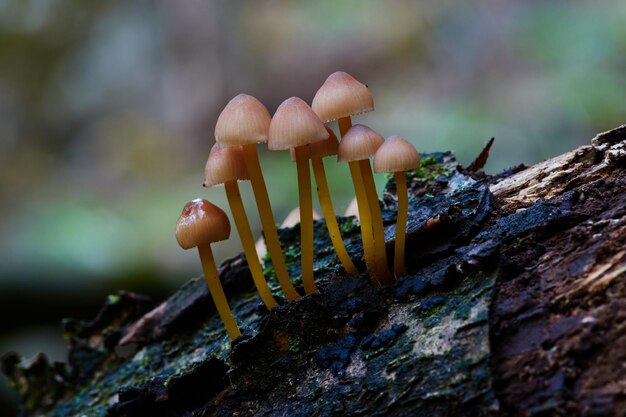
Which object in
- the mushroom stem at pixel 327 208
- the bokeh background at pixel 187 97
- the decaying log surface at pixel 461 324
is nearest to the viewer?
the decaying log surface at pixel 461 324

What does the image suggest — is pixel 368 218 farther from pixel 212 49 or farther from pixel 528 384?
pixel 212 49

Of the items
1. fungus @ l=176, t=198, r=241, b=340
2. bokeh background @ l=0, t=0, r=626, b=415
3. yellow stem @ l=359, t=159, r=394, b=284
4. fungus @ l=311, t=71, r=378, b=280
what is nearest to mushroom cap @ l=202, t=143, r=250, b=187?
fungus @ l=176, t=198, r=241, b=340

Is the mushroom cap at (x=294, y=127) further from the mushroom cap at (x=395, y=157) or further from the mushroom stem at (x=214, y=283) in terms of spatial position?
the mushroom stem at (x=214, y=283)

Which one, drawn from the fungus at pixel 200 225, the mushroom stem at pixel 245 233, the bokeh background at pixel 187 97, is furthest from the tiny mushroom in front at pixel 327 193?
the bokeh background at pixel 187 97

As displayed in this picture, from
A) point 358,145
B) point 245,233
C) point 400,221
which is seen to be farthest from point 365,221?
point 245,233

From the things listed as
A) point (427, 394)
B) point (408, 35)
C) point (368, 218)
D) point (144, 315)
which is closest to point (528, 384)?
point (427, 394)

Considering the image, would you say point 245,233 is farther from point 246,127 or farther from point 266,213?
point 246,127
